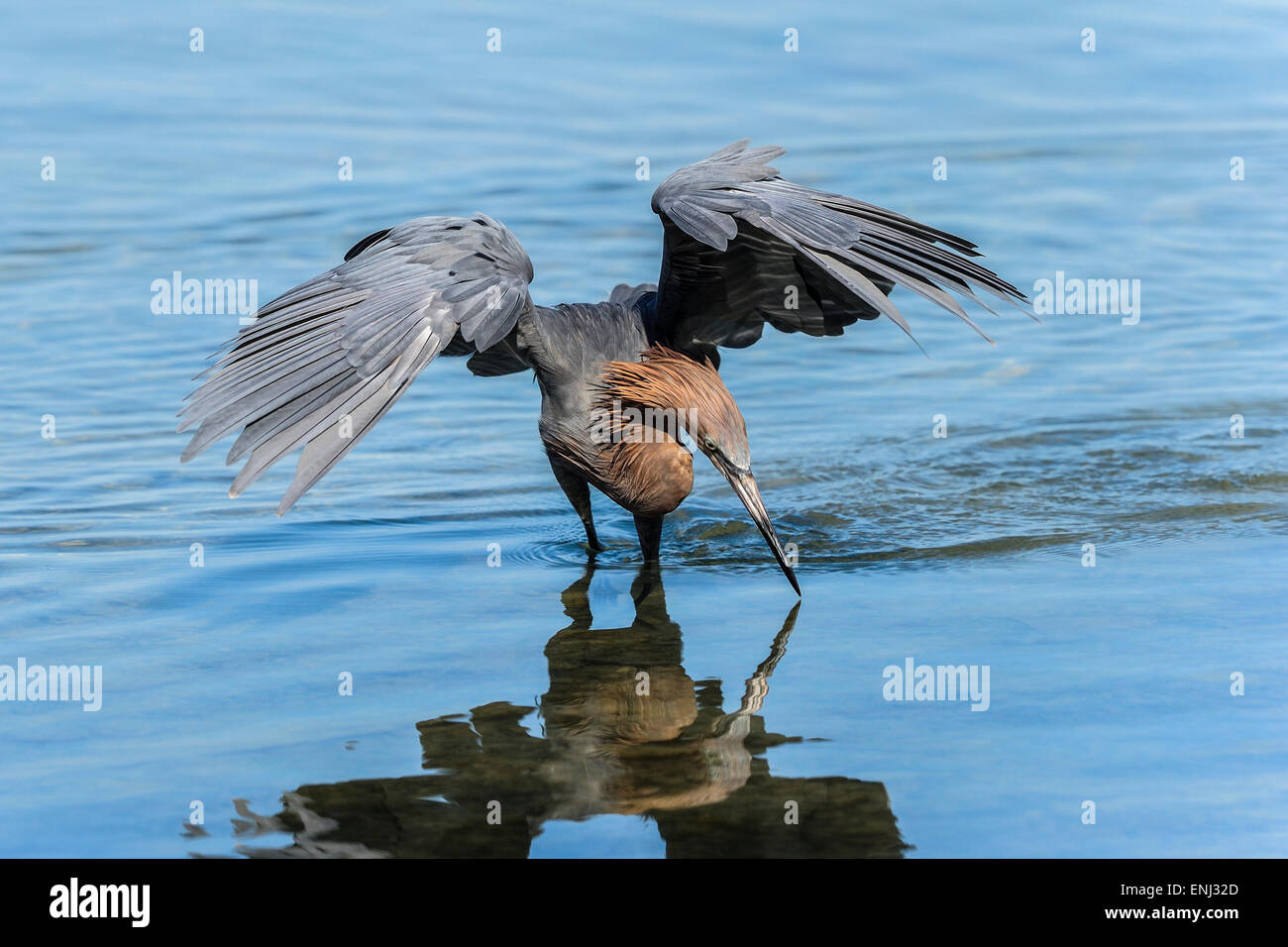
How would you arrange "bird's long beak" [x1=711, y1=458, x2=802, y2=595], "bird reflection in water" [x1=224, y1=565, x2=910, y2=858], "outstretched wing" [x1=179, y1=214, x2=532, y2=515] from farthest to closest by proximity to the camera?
"bird's long beak" [x1=711, y1=458, x2=802, y2=595] → "outstretched wing" [x1=179, y1=214, x2=532, y2=515] → "bird reflection in water" [x1=224, y1=565, x2=910, y2=858]

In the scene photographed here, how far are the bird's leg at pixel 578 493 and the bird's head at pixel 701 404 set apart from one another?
608 mm

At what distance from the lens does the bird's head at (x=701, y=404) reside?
23.9 ft

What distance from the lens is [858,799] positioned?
17.8ft

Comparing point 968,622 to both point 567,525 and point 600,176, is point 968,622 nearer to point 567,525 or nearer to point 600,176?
point 567,525

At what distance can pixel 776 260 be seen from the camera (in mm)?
7438

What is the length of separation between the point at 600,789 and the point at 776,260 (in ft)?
9.89

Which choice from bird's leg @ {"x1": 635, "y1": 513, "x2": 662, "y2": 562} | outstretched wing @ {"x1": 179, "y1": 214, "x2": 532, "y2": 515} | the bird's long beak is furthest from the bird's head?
outstretched wing @ {"x1": 179, "y1": 214, "x2": 532, "y2": 515}

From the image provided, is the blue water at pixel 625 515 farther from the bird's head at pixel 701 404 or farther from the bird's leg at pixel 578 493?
the bird's head at pixel 701 404

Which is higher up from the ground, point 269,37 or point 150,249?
point 269,37

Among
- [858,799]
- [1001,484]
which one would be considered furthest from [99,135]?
[858,799]

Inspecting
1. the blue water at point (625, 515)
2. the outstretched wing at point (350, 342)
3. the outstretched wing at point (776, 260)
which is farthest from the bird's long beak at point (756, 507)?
the outstretched wing at point (350, 342)

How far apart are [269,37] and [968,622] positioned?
1480 centimetres

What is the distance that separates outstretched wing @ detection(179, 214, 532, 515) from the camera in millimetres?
6062

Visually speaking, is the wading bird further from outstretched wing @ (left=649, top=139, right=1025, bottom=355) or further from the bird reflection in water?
the bird reflection in water
